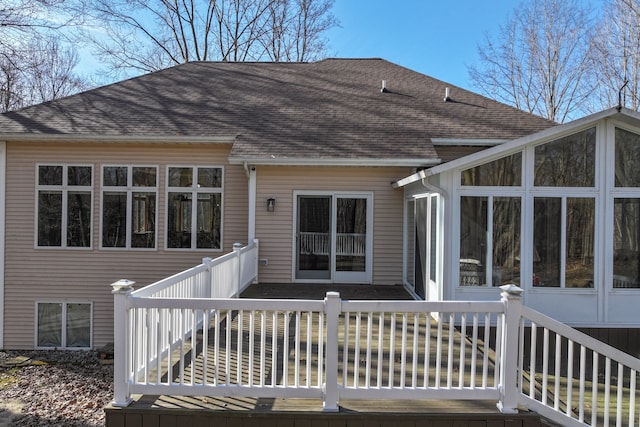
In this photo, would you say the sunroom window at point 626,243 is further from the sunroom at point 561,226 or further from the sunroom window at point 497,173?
the sunroom window at point 497,173

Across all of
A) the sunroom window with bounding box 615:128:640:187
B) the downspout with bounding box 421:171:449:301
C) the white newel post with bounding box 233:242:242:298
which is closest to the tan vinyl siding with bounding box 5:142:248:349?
the white newel post with bounding box 233:242:242:298

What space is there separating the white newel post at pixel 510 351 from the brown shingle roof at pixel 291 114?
16.1ft

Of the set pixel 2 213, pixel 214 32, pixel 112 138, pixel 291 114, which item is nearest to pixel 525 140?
pixel 291 114

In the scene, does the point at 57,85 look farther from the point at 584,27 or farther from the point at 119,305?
the point at 584,27

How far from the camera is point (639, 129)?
5.91 m

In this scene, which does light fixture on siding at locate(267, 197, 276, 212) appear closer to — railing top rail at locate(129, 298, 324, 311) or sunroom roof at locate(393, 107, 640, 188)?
sunroom roof at locate(393, 107, 640, 188)

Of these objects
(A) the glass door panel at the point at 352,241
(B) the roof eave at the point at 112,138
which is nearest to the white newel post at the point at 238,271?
(A) the glass door panel at the point at 352,241

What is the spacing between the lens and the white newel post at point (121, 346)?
326 cm

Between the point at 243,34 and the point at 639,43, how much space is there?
1674 cm

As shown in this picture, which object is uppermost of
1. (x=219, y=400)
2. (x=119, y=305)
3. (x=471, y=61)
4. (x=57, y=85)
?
(x=471, y=61)

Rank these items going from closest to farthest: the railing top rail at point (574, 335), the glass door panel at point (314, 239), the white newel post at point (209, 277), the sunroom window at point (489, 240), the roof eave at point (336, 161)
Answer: the railing top rail at point (574, 335)
the white newel post at point (209, 277)
the sunroom window at point (489, 240)
the roof eave at point (336, 161)
the glass door panel at point (314, 239)

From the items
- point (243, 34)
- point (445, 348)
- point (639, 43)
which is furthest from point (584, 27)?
point (445, 348)

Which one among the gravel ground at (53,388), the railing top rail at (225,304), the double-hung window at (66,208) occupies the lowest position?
the gravel ground at (53,388)

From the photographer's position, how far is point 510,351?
3.27 m
